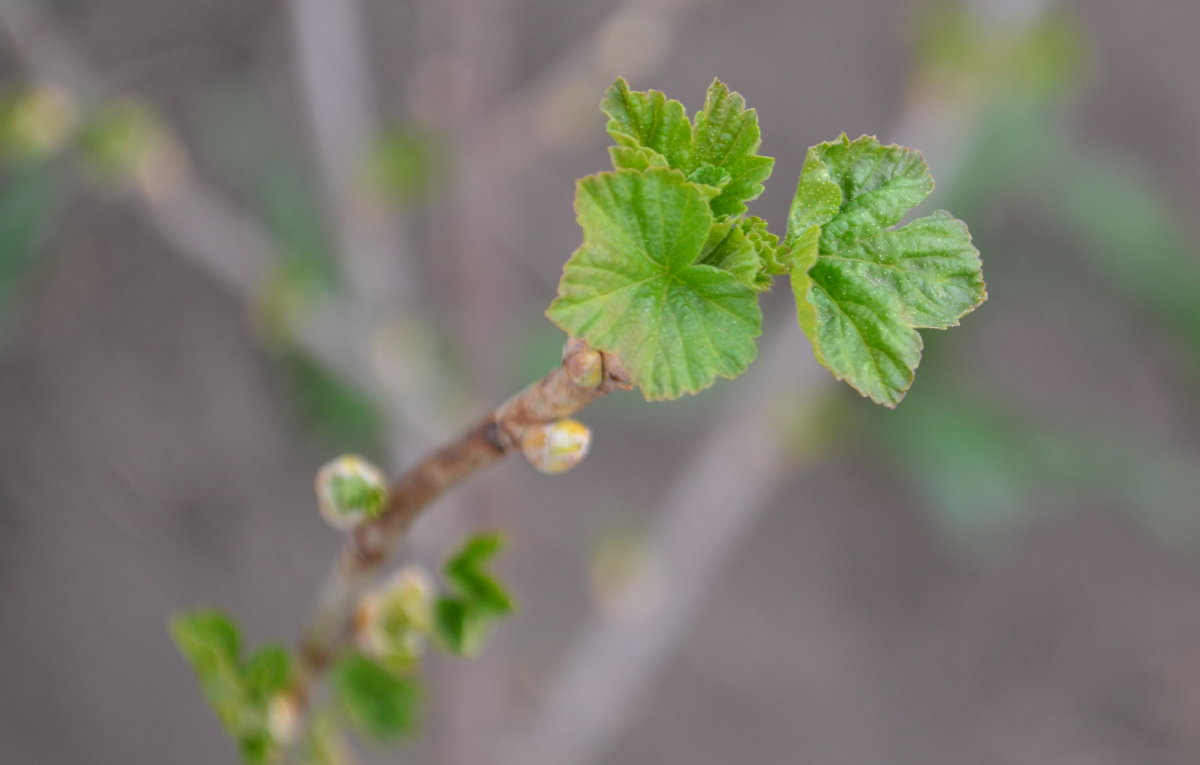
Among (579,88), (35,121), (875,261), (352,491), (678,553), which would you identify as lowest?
(875,261)

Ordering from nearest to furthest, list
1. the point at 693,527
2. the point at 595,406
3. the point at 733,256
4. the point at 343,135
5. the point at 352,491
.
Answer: the point at 733,256
the point at 352,491
the point at 343,135
the point at 693,527
the point at 595,406

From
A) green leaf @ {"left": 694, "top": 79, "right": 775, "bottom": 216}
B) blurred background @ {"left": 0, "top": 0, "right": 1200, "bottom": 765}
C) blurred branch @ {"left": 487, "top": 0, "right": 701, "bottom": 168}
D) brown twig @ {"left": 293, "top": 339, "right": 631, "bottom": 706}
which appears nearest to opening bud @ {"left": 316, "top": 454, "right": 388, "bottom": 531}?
brown twig @ {"left": 293, "top": 339, "right": 631, "bottom": 706}

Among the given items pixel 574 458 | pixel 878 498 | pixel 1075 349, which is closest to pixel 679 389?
pixel 574 458

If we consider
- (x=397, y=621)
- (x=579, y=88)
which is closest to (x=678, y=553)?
(x=579, y=88)

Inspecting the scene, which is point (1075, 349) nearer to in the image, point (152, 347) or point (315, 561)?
point (315, 561)

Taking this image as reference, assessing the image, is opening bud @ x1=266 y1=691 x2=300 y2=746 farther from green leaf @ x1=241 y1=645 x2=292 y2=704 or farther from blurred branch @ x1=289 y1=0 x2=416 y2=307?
blurred branch @ x1=289 y1=0 x2=416 y2=307

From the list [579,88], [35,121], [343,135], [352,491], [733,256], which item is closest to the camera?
[733,256]

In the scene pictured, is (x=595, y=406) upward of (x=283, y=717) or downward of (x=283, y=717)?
upward

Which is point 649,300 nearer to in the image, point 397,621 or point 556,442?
point 556,442
